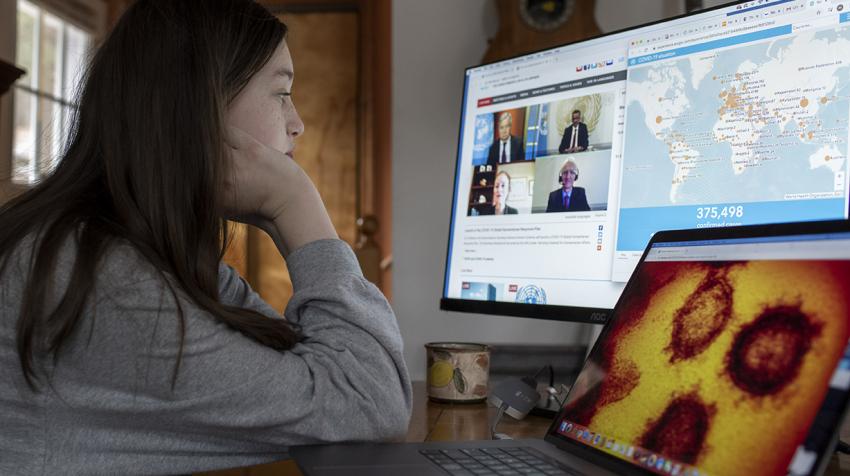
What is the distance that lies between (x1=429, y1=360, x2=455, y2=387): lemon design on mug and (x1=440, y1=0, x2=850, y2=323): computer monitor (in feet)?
0.29

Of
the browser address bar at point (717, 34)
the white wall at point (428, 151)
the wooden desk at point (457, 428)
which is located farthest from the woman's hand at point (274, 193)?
the white wall at point (428, 151)

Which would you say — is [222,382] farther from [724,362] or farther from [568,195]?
[568,195]

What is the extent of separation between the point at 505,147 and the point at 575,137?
0.39 feet

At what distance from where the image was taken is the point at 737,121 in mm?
861

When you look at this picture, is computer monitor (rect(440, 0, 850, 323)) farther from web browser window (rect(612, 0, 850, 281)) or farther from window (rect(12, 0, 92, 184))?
window (rect(12, 0, 92, 184))

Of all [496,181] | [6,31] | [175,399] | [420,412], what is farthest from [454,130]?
[6,31]

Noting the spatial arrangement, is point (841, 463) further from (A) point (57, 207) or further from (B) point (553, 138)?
(A) point (57, 207)

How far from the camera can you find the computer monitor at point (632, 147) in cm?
82

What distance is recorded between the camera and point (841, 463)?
28.0 inches

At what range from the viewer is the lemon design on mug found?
3.44 feet

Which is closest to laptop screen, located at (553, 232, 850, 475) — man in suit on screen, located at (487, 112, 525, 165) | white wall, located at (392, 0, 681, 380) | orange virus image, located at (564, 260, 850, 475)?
orange virus image, located at (564, 260, 850, 475)

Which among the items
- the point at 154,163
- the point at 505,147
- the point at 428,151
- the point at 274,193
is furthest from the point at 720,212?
the point at 428,151

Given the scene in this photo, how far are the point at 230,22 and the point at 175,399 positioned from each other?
0.38 metres

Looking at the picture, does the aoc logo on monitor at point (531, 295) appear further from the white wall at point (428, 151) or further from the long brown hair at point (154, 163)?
the white wall at point (428, 151)
